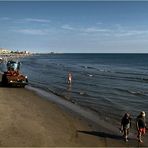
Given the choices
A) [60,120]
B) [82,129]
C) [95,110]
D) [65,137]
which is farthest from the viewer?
[95,110]

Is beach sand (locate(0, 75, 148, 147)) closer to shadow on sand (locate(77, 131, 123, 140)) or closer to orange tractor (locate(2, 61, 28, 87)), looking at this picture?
shadow on sand (locate(77, 131, 123, 140))

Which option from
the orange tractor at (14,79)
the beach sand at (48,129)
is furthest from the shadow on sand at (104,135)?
the orange tractor at (14,79)

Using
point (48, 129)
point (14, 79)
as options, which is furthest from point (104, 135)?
point (14, 79)

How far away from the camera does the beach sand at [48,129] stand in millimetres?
16391

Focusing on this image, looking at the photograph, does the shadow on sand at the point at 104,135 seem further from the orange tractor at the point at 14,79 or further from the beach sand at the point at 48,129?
the orange tractor at the point at 14,79

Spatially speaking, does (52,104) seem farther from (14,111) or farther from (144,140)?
(144,140)

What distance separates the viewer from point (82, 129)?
19.4 m

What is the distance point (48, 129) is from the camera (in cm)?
1861

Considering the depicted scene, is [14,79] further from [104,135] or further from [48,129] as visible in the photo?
[104,135]

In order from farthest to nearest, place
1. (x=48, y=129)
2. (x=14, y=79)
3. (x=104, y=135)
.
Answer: (x=14, y=79) → (x=48, y=129) → (x=104, y=135)

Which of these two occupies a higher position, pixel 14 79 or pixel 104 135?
pixel 14 79

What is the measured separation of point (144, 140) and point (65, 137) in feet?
13.6

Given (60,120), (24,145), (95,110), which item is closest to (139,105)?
(95,110)

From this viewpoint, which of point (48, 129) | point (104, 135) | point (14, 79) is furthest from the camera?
point (14, 79)
